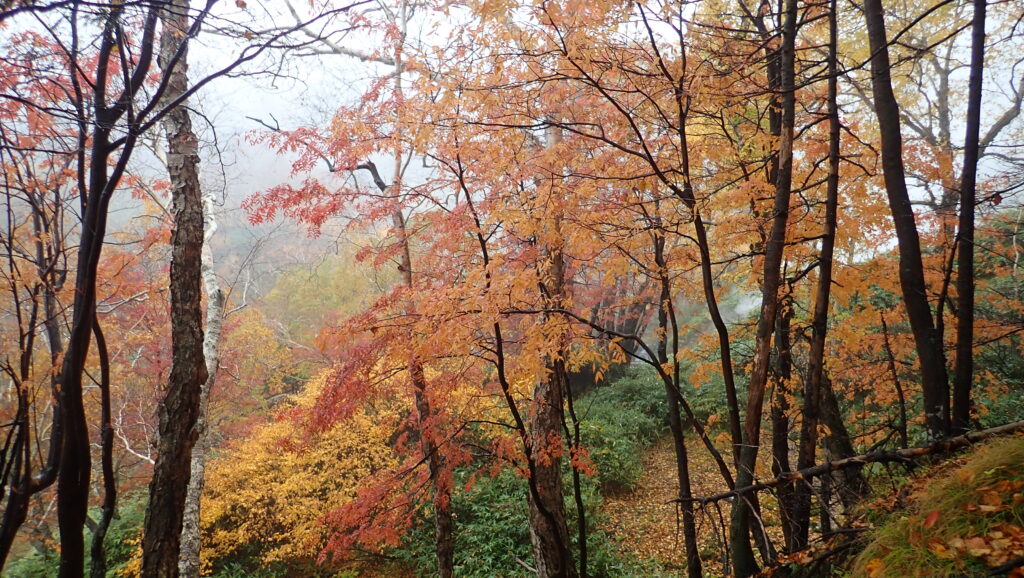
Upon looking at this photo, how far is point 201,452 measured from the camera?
286 inches

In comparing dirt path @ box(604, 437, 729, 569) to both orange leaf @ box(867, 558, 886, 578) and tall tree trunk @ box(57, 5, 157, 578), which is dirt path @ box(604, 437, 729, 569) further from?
tall tree trunk @ box(57, 5, 157, 578)

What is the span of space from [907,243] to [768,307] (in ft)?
3.81

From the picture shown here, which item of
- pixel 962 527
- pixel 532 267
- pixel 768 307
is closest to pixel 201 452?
pixel 532 267

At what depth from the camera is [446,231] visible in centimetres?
579

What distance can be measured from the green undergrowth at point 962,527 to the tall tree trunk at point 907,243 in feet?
4.08

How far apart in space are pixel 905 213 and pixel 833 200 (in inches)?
17.8

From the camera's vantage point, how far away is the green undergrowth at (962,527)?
1536 millimetres

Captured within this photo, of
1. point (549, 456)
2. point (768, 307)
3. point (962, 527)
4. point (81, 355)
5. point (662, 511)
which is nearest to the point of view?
point (81, 355)

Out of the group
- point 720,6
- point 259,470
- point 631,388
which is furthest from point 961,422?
point 631,388

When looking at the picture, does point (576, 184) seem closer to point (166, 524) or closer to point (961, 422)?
point (961, 422)

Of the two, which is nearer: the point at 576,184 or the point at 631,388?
the point at 576,184

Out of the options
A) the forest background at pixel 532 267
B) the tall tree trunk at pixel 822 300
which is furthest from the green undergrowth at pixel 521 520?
the tall tree trunk at pixel 822 300

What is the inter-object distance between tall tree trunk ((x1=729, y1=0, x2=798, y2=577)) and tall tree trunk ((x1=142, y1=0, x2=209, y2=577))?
3.43 metres

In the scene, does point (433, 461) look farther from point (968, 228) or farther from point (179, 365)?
point (968, 228)
